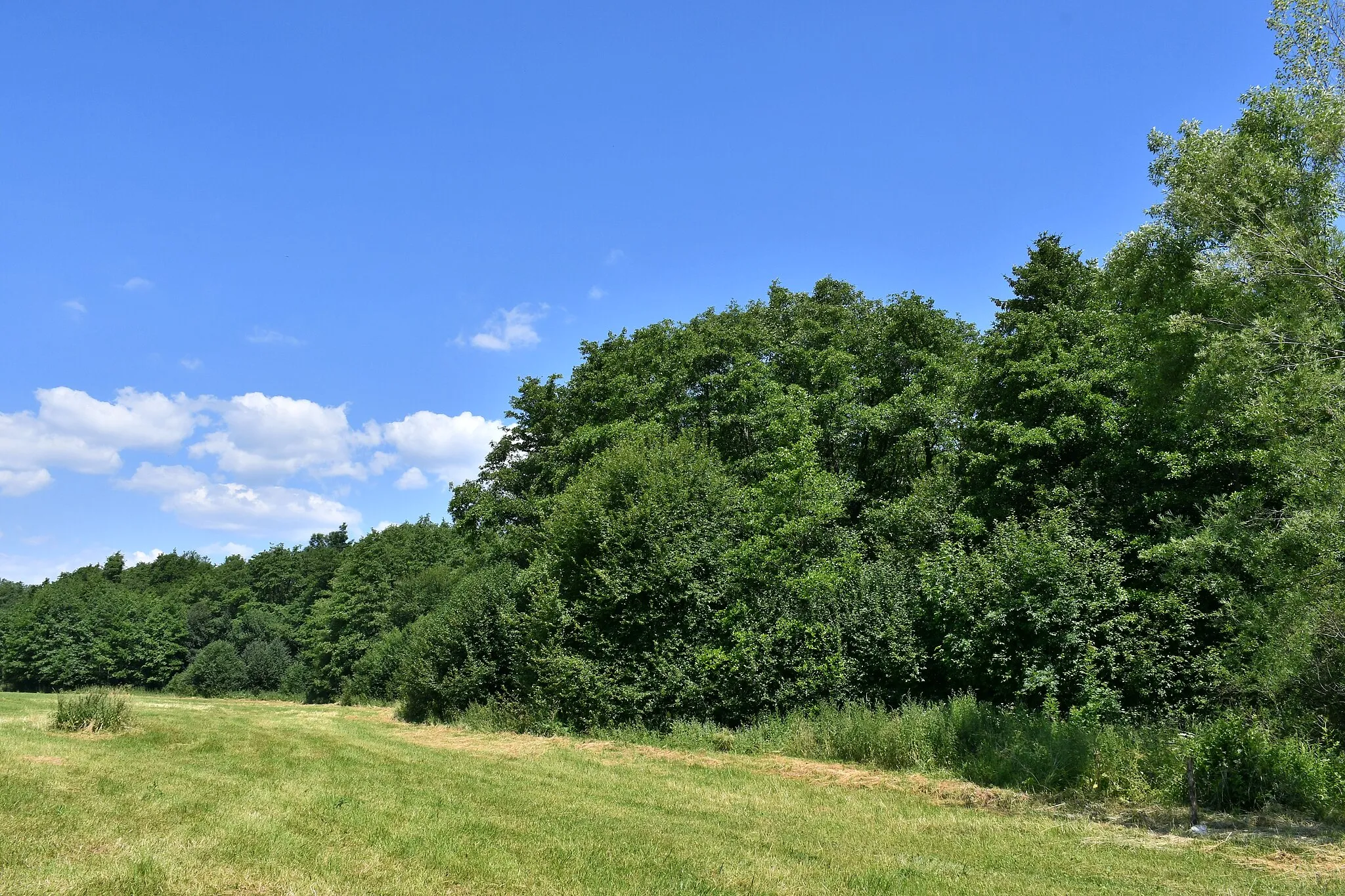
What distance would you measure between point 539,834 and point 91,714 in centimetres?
1464

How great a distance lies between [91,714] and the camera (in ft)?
56.7

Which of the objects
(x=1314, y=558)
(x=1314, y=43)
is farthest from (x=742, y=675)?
(x=1314, y=43)

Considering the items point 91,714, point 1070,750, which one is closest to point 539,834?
point 1070,750

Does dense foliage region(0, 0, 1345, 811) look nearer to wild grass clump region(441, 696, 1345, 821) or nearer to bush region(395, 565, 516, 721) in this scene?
bush region(395, 565, 516, 721)

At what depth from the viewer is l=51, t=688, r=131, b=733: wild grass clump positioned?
1708cm

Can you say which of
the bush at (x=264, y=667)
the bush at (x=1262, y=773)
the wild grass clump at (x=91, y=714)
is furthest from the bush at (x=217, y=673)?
the bush at (x=1262, y=773)

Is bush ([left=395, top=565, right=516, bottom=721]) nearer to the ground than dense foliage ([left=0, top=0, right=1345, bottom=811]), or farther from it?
nearer to the ground

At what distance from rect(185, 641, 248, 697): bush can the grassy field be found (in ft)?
205

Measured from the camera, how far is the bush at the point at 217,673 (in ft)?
225

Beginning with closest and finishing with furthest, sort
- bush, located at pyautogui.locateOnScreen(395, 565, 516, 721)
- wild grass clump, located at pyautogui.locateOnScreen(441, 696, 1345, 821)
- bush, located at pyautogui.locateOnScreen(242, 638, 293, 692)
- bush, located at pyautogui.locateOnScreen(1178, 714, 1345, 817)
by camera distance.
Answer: bush, located at pyautogui.locateOnScreen(1178, 714, 1345, 817) < wild grass clump, located at pyautogui.locateOnScreen(441, 696, 1345, 821) < bush, located at pyautogui.locateOnScreen(395, 565, 516, 721) < bush, located at pyautogui.locateOnScreen(242, 638, 293, 692)

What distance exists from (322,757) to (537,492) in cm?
2325

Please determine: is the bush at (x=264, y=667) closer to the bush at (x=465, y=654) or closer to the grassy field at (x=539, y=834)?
the bush at (x=465, y=654)

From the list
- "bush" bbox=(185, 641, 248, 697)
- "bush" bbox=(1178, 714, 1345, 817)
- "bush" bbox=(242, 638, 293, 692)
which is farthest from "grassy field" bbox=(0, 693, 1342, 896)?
"bush" bbox=(242, 638, 293, 692)

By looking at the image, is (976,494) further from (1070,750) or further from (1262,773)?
(1262,773)
